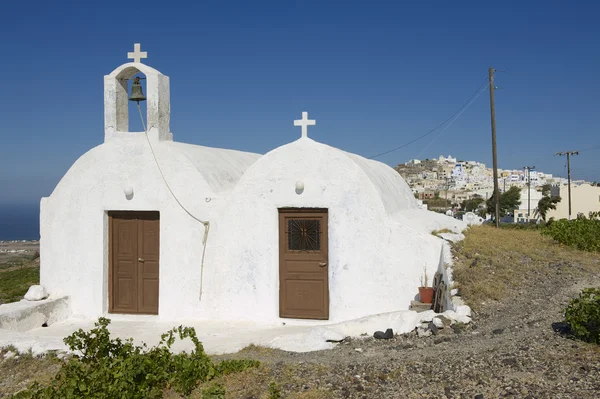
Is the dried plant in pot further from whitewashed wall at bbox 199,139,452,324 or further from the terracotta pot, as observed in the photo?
whitewashed wall at bbox 199,139,452,324

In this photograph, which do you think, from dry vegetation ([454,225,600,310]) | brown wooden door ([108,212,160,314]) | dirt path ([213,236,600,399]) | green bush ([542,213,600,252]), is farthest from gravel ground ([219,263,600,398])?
green bush ([542,213,600,252])

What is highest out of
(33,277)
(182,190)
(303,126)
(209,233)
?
(303,126)

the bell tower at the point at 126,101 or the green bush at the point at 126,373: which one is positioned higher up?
the bell tower at the point at 126,101

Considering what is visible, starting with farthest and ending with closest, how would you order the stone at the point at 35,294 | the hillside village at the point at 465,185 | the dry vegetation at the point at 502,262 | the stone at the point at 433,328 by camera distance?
the hillside village at the point at 465,185 → the stone at the point at 35,294 → the dry vegetation at the point at 502,262 → the stone at the point at 433,328

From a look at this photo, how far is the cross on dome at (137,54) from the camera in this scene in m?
10.9

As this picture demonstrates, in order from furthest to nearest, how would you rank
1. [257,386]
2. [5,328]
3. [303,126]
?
[303,126]
[5,328]
[257,386]

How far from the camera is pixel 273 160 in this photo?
1024 centimetres

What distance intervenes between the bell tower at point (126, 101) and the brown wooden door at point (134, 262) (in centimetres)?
161

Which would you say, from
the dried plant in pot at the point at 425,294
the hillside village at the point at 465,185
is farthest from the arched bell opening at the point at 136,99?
the hillside village at the point at 465,185

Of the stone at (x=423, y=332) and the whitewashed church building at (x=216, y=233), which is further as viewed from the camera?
the whitewashed church building at (x=216, y=233)

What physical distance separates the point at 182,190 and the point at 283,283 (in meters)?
2.53

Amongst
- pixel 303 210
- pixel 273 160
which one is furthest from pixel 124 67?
pixel 303 210

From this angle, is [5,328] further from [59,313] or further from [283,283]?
[283,283]

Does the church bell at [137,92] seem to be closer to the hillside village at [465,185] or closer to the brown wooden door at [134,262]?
the brown wooden door at [134,262]
